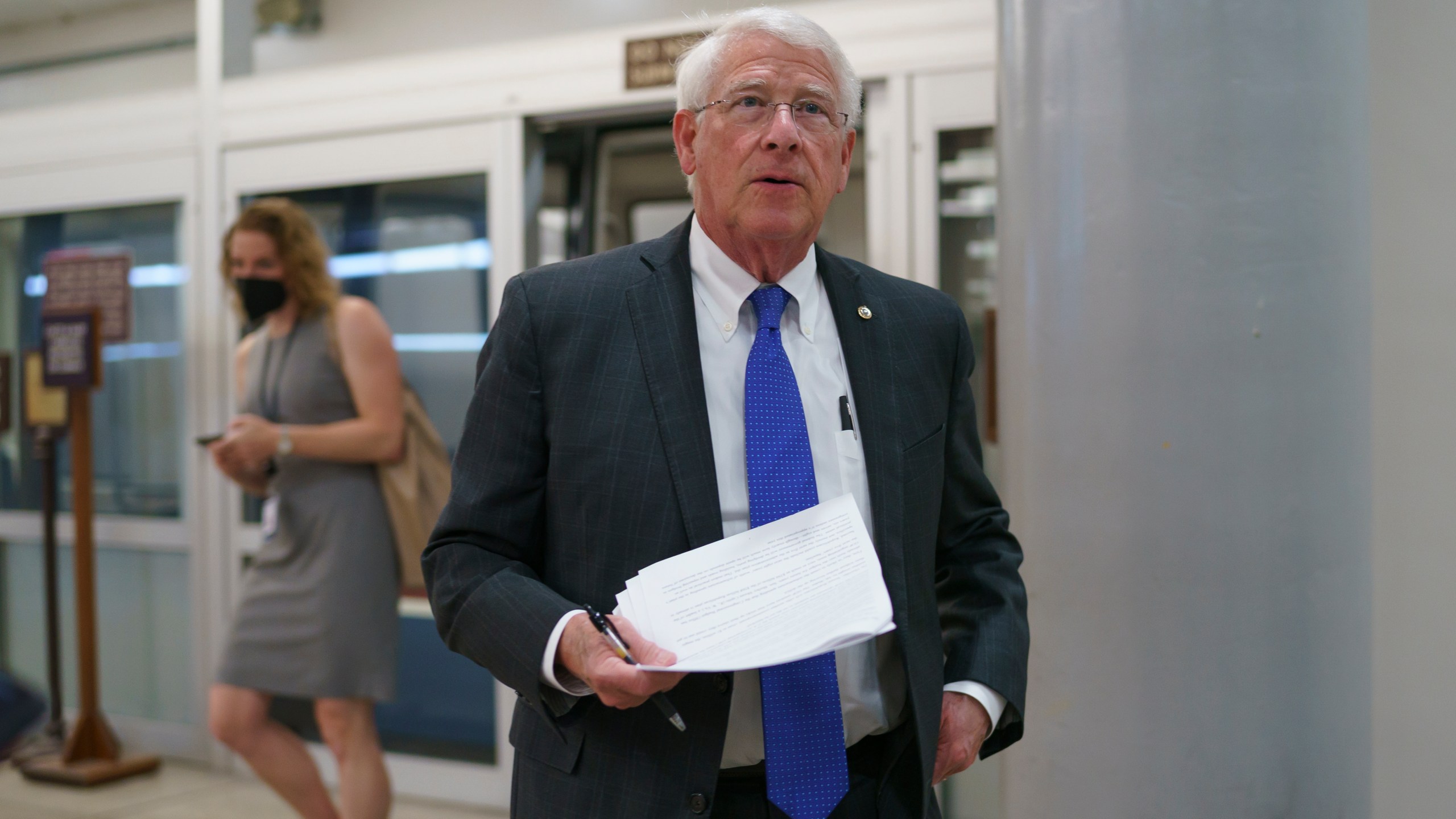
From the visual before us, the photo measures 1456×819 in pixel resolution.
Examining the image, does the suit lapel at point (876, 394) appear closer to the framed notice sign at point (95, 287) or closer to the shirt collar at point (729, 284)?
the shirt collar at point (729, 284)

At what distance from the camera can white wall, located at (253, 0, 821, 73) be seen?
424 centimetres

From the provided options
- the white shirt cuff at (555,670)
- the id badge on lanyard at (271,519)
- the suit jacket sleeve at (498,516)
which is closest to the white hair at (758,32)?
the suit jacket sleeve at (498,516)

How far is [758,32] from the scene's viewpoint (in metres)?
1.54

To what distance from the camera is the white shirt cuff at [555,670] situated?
1342 millimetres

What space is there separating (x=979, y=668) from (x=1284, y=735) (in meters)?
0.99

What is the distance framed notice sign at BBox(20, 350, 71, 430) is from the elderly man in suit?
159 inches

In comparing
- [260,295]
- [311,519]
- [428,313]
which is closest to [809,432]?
[311,519]

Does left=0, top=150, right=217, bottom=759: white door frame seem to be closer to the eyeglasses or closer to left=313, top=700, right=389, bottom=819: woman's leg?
left=313, top=700, right=389, bottom=819: woman's leg

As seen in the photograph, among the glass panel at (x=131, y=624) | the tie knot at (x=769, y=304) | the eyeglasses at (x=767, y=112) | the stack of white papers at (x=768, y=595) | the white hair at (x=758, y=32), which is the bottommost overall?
the glass panel at (x=131, y=624)

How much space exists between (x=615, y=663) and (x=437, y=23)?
3.82m

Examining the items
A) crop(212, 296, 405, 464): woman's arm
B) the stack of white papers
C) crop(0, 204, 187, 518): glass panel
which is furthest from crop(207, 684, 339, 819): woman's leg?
the stack of white papers

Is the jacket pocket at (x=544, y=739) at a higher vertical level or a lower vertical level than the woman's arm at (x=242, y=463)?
lower

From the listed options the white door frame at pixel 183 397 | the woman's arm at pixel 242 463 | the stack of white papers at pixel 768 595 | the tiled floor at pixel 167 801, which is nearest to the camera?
the stack of white papers at pixel 768 595

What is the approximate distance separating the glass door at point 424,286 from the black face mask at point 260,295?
929 millimetres
